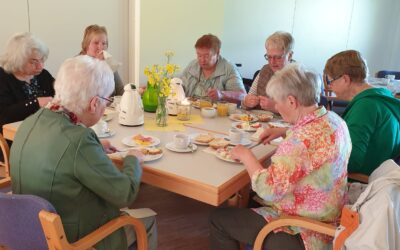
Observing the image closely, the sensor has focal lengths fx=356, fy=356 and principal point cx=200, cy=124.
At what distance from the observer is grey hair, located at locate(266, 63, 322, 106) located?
1414mm

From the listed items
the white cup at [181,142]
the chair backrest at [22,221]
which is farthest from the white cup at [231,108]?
the chair backrest at [22,221]

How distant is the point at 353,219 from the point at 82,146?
93 centimetres

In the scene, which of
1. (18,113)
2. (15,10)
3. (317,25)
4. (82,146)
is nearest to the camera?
(82,146)

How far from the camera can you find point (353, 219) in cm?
120

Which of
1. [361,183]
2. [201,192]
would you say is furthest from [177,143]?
[361,183]

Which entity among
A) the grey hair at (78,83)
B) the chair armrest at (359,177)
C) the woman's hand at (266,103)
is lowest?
the chair armrest at (359,177)

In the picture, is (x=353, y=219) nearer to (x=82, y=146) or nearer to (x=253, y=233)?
(x=253, y=233)

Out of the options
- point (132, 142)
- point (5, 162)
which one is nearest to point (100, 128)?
point (132, 142)

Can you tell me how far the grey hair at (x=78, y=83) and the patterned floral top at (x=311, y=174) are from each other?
680 mm

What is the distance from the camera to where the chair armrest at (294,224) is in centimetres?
127

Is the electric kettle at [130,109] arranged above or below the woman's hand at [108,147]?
above

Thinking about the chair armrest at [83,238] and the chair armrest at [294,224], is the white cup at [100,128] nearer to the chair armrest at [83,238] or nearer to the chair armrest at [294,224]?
the chair armrest at [83,238]

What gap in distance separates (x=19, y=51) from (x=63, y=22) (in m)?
1.56

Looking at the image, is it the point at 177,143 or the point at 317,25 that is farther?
the point at 317,25
